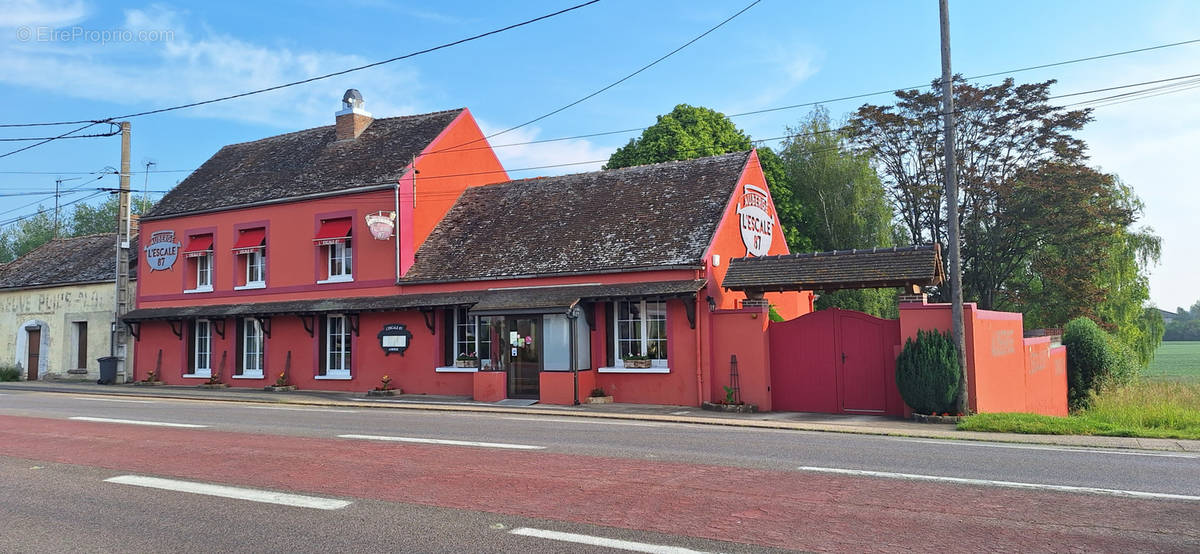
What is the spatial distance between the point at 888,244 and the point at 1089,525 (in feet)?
101

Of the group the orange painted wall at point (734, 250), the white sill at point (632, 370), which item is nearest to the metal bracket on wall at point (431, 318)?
the white sill at point (632, 370)

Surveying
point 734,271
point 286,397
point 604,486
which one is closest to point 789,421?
point 734,271

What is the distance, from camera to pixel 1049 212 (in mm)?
31078

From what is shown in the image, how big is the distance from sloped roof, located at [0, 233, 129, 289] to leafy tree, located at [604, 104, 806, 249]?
65.1ft

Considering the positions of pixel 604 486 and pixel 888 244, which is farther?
pixel 888 244

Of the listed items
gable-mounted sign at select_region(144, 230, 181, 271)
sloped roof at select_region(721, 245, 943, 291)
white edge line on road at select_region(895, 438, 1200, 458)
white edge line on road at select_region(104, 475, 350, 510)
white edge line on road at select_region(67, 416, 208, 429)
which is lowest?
white edge line on road at select_region(895, 438, 1200, 458)

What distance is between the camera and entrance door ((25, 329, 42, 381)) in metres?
31.4

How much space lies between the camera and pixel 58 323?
30781 mm

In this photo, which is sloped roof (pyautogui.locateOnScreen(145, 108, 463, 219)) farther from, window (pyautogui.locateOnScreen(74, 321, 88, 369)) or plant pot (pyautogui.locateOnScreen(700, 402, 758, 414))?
plant pot (pyautogui.locateOnScreen(700, 402, 758, 414))

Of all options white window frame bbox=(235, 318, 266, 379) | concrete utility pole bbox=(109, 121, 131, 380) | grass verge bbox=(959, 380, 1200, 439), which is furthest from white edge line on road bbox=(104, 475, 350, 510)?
concrete utility pole bbox=(109, 121, 131, 380)

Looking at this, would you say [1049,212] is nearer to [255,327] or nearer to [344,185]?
[344,185]

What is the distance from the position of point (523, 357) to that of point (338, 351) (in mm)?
6787

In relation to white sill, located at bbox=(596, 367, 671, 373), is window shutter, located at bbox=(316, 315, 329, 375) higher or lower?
higher

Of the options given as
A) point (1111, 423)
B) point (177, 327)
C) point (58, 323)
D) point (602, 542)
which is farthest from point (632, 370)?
point (58, 323)
